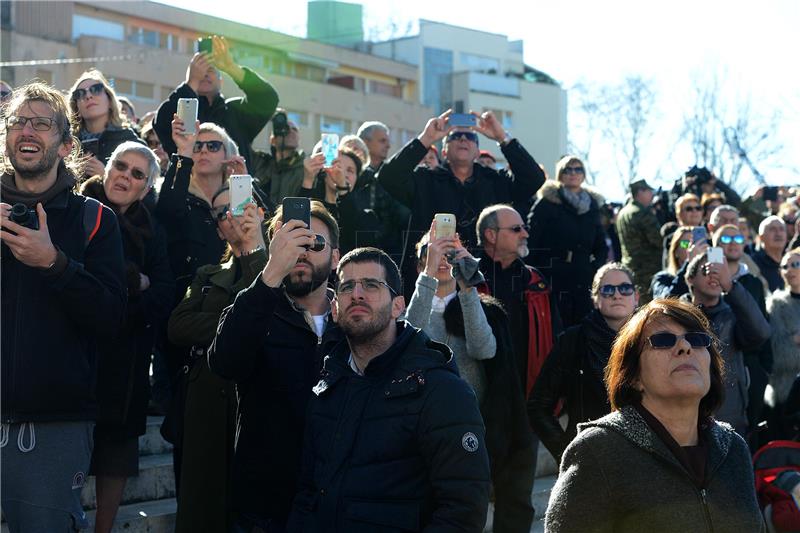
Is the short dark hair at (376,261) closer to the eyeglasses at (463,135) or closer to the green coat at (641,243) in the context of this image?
the eyeglasses at (463,135)

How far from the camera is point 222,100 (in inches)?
348

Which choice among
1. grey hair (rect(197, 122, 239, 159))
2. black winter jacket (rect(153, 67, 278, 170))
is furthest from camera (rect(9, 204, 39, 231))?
black winter jacket (rect(153, 67, 278, 170))

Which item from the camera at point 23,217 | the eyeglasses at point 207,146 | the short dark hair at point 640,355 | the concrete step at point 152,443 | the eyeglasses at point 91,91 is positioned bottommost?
the concrete step at point 152,443

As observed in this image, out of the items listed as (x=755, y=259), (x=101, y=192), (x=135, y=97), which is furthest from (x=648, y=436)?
(x=135, y=97)

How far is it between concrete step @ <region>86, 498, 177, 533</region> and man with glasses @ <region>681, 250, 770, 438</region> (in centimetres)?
365

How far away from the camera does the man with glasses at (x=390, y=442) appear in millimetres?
4301

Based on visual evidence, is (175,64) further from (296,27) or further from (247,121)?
(247,121)

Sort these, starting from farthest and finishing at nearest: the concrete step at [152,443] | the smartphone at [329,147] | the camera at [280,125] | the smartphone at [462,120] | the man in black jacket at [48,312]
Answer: the camera at [280,125], the smartphone at [462,120], the smartphone at [329,147], the concrete step at [152,443], the man in black jacket at [48,312]

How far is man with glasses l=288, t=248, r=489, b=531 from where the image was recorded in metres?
4.30

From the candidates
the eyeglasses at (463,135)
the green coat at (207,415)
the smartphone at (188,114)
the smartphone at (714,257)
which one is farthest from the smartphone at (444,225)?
the eyeglasses at (463,135)

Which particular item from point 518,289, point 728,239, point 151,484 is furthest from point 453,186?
point 151,484

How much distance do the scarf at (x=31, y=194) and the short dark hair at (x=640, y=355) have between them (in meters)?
2.58

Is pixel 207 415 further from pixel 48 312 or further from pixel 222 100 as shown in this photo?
pixel 222 100

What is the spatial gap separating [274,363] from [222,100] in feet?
13.8
